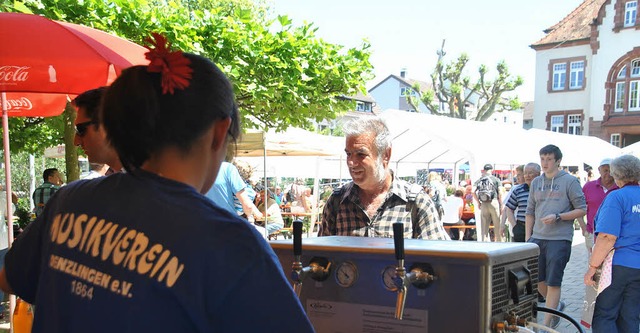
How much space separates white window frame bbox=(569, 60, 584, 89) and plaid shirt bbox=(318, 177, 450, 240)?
3188 centimetres

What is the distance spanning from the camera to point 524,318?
154 cm

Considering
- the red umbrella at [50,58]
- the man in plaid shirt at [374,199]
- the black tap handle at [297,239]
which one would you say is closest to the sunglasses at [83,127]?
the red umbrella at [50,58]

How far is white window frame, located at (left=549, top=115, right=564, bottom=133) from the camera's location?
3241 centimetres

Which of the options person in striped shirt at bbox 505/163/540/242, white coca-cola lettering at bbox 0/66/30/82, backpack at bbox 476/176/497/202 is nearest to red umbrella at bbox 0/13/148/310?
white coca-cola lettering at bbox 0/66/30/82

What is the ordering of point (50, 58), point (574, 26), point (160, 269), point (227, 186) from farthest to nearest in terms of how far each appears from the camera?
1. point (574, 26)
2. point (227, 186)
3. point (50, 58)
4. point (160, 269)

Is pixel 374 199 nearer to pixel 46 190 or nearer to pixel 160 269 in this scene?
pixel 160 269

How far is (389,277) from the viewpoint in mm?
1357

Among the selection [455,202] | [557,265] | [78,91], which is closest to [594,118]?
[455,202]

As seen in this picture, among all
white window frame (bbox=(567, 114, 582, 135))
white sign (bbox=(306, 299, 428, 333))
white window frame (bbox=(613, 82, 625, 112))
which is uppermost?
white window frame (bbox=(613, 82, 625, 112))

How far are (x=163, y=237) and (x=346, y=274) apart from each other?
23.3 inches

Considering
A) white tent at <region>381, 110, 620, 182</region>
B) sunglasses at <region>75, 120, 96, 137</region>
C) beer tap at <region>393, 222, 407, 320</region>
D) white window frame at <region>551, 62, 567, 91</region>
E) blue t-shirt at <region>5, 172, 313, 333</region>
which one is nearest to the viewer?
blue t-shirt at <region>5, 172, 313, 333</region>

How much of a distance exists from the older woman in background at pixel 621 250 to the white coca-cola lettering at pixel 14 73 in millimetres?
3584

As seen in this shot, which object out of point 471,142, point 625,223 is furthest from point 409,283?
point 471,142

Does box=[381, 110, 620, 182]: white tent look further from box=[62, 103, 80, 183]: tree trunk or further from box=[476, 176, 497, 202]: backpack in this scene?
box=[62, 103, 80, 183]: tree trunk
